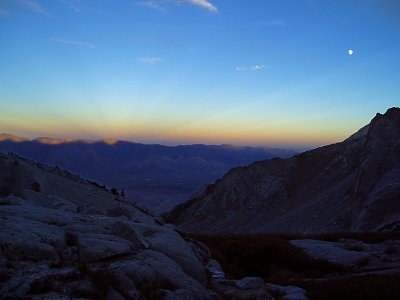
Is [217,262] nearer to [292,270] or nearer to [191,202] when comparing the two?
[292,270]

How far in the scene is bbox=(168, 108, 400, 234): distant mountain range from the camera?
62219 mm

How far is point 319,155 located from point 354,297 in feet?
272

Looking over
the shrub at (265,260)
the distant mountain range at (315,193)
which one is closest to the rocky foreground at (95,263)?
the shrub at (265,260)

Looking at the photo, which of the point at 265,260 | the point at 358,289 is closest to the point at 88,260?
the point at 358,289

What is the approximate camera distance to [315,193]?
82.5 meters

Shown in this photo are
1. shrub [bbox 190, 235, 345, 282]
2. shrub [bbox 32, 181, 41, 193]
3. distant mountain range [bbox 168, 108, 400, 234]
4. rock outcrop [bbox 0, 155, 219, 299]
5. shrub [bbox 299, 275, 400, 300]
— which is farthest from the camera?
distant mountain range [bbox 168, 108, 400, 234]

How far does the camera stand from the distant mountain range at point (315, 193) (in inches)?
2450

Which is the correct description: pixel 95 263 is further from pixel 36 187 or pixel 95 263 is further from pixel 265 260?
pixel 36 187

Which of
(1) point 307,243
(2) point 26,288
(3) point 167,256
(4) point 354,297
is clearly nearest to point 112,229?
(3) point 167,256

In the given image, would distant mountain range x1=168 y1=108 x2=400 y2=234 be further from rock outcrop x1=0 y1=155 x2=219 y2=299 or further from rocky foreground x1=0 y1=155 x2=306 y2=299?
rock outcrop x1=0 y1=155 x2=219 y2=299

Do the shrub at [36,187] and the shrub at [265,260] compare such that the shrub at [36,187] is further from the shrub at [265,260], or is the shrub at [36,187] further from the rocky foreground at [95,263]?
the shrub at [265,260]

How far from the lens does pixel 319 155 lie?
9406 cm

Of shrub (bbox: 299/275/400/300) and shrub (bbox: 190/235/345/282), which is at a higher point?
shrub (bbox: 299/275/400/300)

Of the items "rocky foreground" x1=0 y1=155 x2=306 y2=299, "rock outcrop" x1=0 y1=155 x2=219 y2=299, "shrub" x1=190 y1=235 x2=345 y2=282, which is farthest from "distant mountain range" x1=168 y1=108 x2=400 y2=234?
"rock outcrop" x1=0 y1=155 x2=219 y2=299
